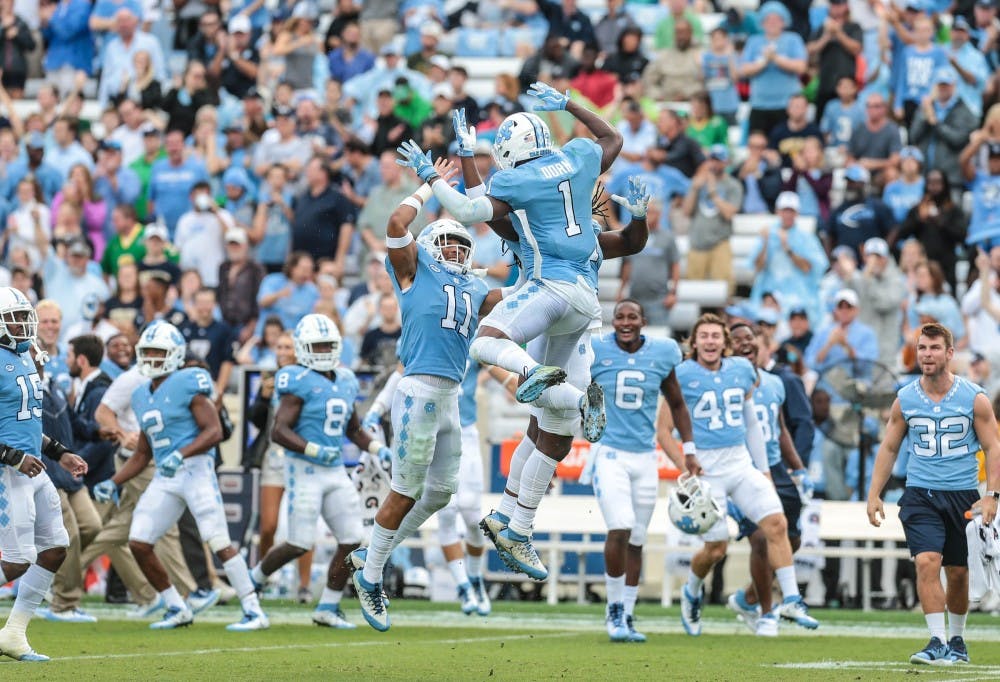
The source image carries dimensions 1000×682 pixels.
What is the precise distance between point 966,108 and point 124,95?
992 cm

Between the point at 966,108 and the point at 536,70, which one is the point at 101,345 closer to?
the point at 536,70

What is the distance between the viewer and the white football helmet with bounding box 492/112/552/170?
945 centimetres

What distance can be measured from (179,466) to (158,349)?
88cm

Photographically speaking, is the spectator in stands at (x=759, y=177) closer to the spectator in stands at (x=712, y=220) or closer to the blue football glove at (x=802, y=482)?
the spectator in stands at (x=712, y=220)

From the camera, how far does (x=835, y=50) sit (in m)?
19.1

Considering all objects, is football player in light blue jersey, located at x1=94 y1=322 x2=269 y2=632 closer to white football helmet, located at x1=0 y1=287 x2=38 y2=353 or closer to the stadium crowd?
white football helmet, located at x1=0 y1=287 x2=38 y2=353

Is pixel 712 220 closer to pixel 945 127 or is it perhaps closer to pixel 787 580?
pixel 945 127

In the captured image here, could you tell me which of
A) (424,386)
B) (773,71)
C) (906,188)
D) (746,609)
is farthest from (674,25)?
(424,386)

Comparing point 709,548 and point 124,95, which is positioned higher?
point 124,95

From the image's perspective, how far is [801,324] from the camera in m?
16.5

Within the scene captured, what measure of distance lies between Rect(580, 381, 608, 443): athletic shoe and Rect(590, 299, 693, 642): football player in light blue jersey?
295cm

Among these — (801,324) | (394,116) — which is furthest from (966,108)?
(394,116)

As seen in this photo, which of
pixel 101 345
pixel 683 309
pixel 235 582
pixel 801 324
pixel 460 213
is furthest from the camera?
pixel 683 309

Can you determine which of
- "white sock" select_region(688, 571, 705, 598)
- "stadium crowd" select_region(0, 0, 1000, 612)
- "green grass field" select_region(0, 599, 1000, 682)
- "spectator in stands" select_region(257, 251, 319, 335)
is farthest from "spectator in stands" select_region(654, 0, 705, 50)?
"white sock" select_region(688, 571, 705, 598)
